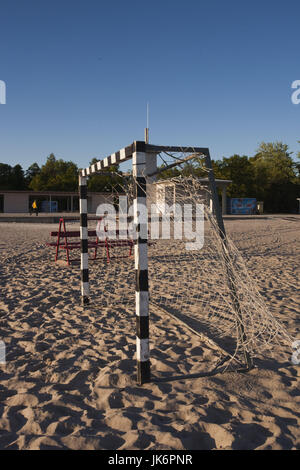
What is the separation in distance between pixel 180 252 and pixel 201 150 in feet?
22.3

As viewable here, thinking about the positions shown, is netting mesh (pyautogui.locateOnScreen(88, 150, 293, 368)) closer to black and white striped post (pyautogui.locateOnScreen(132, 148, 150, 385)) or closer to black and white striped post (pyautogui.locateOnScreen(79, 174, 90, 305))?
black and white striped post (pyautogui.locateOnScreen(132, 148, 150, 385))

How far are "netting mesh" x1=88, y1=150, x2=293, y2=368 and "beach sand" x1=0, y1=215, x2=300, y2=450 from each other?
229 millimetres

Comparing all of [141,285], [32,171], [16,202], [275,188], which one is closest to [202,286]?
[141,285]

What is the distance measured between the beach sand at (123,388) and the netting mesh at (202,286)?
0.75 ft

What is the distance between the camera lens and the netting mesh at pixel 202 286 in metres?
3.12

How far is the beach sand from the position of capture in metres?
2.12

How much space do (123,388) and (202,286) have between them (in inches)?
133

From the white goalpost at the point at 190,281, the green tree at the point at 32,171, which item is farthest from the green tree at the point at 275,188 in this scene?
the white goalpost at the point at 190,281

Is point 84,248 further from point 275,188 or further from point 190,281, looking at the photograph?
point 275,188

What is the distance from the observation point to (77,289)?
5.68m

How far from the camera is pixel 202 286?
19.4 ft

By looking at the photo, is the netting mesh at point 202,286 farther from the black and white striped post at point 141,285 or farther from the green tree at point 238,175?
the green tree at point 238,175
